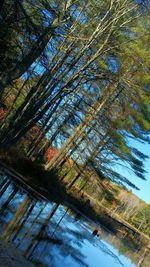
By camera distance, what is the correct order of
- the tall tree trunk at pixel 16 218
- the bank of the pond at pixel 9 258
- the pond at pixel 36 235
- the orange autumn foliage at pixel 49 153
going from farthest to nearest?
the orange autumn foliage at pixel 49 153 < the pond at pixel 36 235 < the tall tree trunk at pixel 16 218 < the bank of the pond at pixel 9 258

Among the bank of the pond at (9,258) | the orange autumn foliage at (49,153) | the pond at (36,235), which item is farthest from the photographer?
the orange autumn foliage at (49,153)

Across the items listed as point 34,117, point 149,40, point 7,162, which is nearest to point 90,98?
point 149,40

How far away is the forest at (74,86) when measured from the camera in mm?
10961

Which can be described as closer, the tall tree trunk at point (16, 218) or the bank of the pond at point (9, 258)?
the bank of the pond at point (9, 258)

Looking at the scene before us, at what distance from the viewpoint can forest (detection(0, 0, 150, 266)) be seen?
10961mm

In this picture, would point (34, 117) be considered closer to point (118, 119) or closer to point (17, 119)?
point (17, 119)

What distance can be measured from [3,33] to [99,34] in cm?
555

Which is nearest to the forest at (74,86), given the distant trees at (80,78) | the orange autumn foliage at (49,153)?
the distant trees at (80,78)

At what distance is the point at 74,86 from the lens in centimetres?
1753

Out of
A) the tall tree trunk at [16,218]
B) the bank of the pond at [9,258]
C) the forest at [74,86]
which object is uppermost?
the forest at [74,86]

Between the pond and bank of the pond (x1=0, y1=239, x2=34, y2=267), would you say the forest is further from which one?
bank of the pond (x1=0, y1=239, x2=34, y2=267)

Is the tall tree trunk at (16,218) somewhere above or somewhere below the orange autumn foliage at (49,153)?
below

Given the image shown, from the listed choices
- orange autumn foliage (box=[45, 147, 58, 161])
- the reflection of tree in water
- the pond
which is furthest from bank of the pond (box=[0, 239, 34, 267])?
orange autumn foliage (box=[45, 147, 58, 161])

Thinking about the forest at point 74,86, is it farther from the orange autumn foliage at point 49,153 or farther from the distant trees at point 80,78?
the orange autumn foliage at point 49,153
